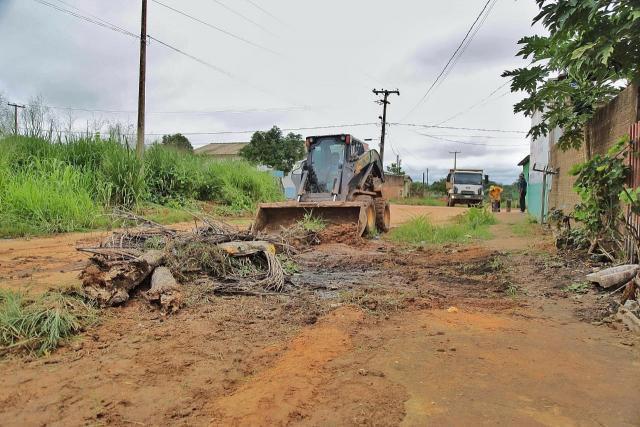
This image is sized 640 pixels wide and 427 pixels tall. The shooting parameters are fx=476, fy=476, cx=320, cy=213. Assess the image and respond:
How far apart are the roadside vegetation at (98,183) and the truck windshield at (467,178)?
14.8m

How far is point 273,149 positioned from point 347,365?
3969 cm

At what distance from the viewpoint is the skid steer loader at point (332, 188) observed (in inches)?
396

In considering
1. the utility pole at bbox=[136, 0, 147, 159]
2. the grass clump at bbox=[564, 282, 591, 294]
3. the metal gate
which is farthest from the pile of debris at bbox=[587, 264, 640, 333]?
the utility pole at bbox=[136, 0, 147, 159]

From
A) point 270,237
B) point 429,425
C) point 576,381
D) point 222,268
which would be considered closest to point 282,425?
point 429,425

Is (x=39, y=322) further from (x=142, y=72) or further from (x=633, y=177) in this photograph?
(x=142, y=72)

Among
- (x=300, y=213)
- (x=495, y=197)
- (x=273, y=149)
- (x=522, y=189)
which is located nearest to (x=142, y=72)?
(x=300, y=213)

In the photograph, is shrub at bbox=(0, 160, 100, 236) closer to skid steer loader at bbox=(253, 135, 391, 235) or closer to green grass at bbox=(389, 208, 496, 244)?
skid steer loader at bbox=(253, 135, 391, 235)

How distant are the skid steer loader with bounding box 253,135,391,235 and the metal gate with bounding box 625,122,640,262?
16.8 feet

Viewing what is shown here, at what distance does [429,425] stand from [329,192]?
9.08m

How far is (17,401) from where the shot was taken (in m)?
2.60

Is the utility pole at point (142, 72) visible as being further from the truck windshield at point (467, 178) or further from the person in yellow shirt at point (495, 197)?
the truck windshield at point (467, 178)

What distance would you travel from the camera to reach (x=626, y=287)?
4.52 meters

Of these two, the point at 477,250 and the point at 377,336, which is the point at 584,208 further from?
the point at 377,336

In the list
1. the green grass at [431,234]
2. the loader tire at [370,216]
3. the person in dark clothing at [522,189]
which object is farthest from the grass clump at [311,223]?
the person in dark clothing at [522,189]
